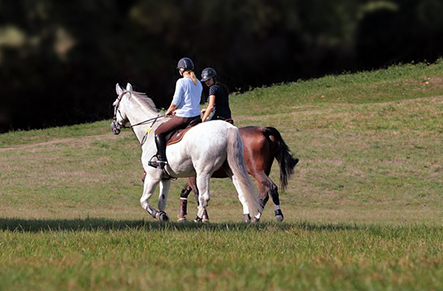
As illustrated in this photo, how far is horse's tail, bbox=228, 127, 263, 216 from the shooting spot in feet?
39.3

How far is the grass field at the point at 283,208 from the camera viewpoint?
4.75 meters

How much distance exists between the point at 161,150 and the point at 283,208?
8.12m

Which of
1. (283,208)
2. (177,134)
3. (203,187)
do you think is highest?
(177,134)

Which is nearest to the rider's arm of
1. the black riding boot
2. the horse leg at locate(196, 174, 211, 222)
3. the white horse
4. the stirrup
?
the white horse

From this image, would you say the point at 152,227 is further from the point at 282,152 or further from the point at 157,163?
the point at 282,152

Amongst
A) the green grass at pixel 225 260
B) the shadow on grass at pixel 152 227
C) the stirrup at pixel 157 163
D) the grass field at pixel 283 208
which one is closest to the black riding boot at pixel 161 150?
the stirrup at pixel 157 163

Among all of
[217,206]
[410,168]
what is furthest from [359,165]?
[217,206]

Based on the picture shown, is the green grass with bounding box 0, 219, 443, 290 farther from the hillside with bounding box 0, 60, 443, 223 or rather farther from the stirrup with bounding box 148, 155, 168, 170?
the hillside with bounding box 0, 60, 443, 223

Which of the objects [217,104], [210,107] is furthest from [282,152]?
[210,107]

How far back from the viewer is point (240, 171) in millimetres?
12102

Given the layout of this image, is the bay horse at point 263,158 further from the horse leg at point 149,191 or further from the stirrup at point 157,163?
the stirrup at point 157,163

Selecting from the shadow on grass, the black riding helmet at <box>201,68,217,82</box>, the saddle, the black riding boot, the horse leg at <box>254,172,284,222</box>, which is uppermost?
the black riding helmet at <box>201,68,217,82</box>

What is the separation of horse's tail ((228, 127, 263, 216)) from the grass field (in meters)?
0.70

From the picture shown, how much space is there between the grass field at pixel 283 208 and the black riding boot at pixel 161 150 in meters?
1.06
